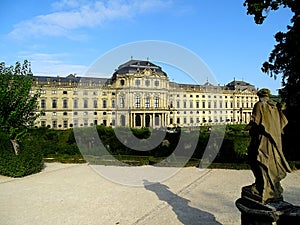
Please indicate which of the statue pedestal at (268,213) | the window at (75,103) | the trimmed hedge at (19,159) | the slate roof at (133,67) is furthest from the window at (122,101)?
the statue pedestal at (268,213)

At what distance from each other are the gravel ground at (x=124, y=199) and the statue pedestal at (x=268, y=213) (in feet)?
6.88

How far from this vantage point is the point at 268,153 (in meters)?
4.06

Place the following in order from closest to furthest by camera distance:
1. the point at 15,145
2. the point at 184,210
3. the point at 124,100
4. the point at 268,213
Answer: the point at 268,213
the point at 184,210
the point at 15,145
the point at 124,100

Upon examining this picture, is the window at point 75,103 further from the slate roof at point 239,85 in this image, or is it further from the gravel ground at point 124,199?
the gravel ground at point 124,199

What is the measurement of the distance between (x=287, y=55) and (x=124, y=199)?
9085 mm

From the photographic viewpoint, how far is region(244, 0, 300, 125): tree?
11.3m

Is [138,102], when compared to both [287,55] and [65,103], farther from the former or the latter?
[287,55]

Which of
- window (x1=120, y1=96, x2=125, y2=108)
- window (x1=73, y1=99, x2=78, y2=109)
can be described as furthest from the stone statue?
window (x1=120, y1=96, x2=125, y2=108)

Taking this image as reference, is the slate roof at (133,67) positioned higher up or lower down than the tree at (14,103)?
higher up

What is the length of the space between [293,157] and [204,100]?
45.2 meters

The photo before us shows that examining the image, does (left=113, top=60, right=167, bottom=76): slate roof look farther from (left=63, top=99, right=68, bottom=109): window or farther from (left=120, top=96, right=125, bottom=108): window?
(left=63, top=99, right=68, bottom=109): window

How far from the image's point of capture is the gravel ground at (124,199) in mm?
6652

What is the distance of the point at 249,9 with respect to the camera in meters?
11.5

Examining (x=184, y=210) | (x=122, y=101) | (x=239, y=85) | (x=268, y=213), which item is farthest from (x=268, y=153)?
(x=239, y=85)
